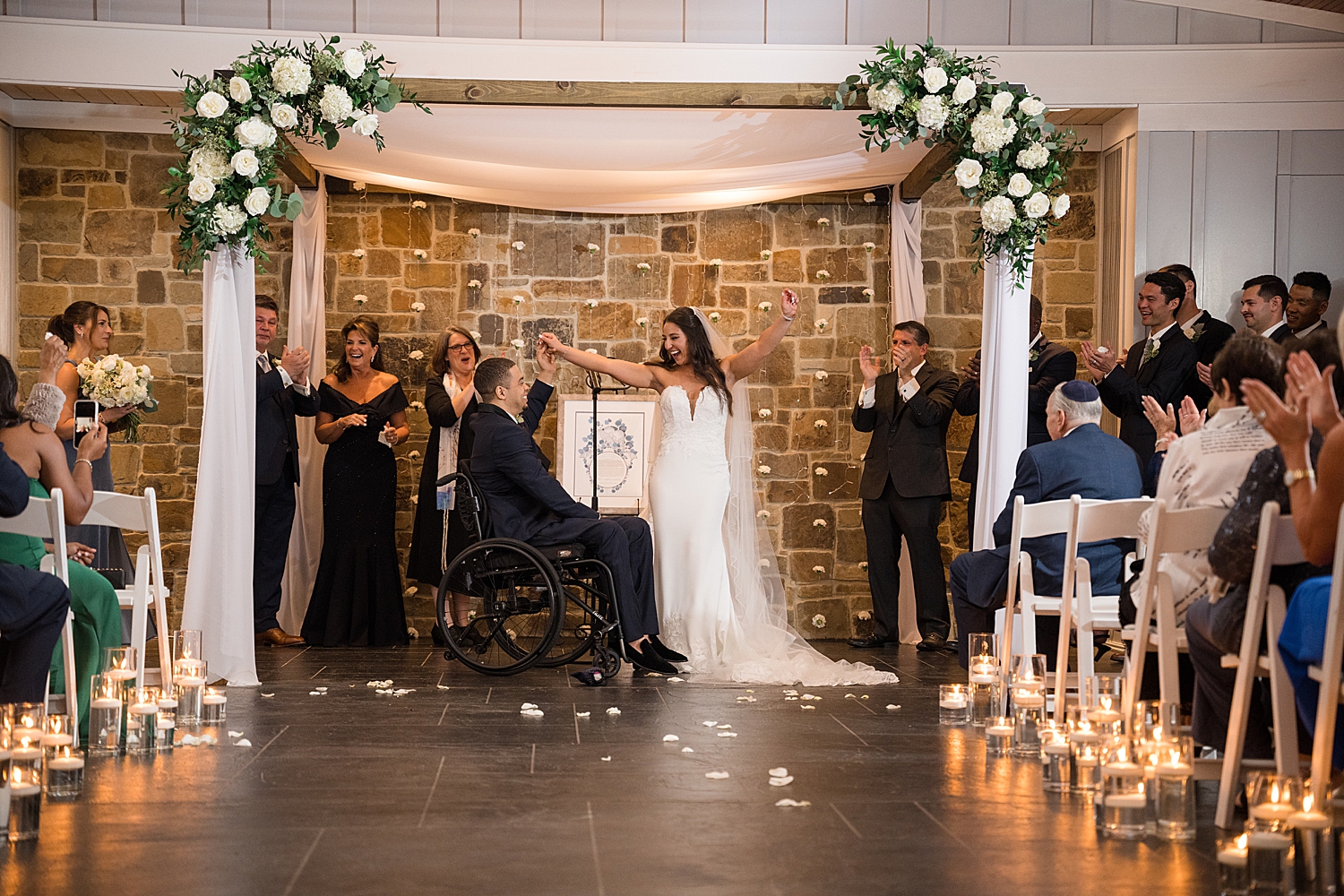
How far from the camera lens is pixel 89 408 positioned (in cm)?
563

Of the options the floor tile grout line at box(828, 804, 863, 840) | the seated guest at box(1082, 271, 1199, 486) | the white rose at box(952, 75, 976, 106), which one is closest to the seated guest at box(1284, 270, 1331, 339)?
the seated guest at box(1082, 271, 1199, 486)

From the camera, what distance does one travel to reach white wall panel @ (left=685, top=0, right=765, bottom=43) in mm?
6535

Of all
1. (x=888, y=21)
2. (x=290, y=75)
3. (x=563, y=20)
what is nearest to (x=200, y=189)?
(x=290, y=75)

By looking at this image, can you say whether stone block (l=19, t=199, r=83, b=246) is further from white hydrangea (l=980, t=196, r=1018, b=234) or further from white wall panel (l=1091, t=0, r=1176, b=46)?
white wall panel (l=1091, t=0, r=1176, b=46)

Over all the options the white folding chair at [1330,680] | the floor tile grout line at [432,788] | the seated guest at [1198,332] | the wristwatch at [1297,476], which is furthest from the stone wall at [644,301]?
the white folding chair at [1330,680]

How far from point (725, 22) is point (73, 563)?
13.9 feet

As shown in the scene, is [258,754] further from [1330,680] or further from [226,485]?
[1330,680]

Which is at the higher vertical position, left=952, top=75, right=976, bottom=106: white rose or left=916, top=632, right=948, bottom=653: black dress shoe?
left=952, top=75, right=976, bottom=106: white rose

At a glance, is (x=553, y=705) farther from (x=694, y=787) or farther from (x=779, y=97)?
(x=779, y=97)

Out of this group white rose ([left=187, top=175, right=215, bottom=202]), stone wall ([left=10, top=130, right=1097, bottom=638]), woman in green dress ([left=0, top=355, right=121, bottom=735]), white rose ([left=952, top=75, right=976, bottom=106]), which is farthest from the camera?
stone wall ([left=10, top=130, right=1097, bottom=638])

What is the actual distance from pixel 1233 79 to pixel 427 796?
574 centimetres

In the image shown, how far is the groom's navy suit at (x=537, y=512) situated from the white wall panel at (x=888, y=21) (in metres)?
2.88

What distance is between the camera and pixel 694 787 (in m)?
3.24

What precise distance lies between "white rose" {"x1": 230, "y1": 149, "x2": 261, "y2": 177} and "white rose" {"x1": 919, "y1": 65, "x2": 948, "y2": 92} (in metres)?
2.84
